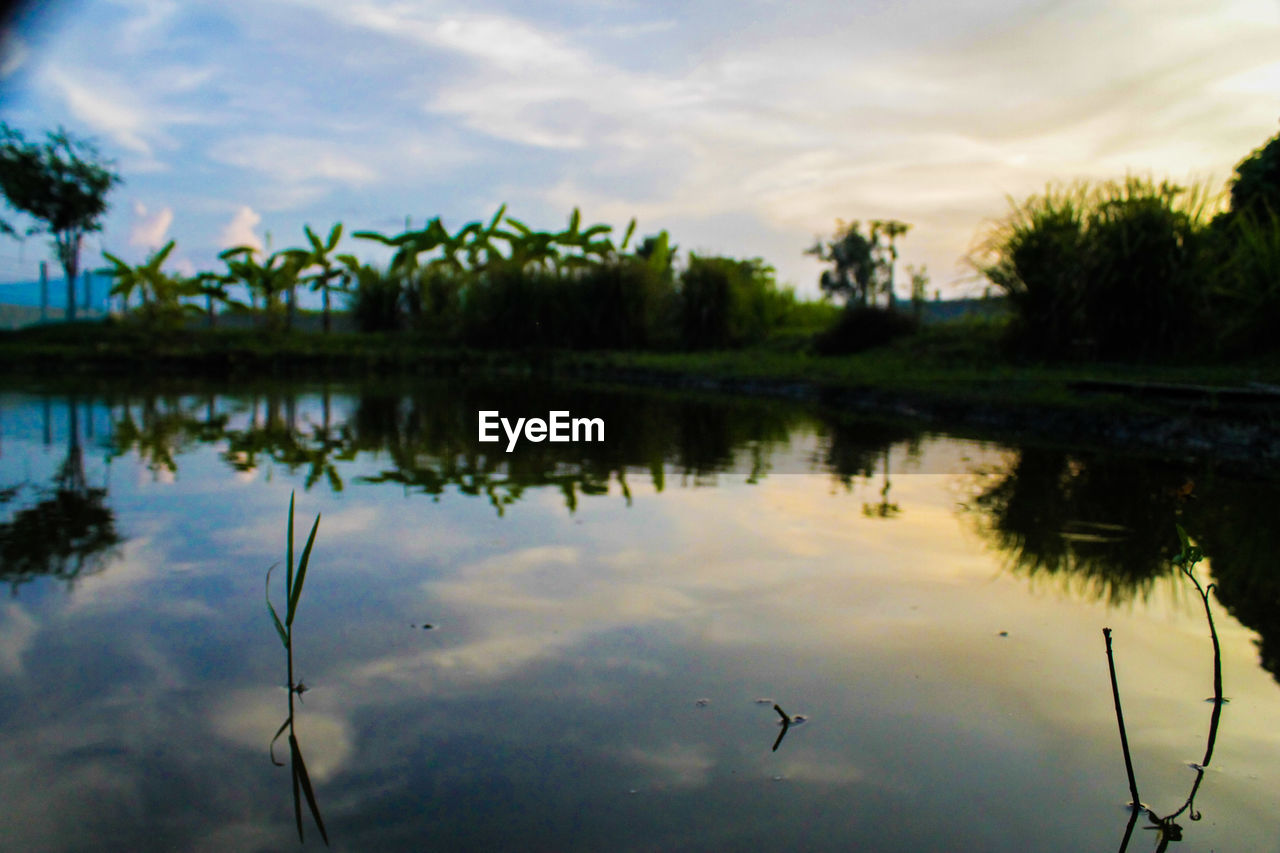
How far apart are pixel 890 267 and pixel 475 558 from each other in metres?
28.5

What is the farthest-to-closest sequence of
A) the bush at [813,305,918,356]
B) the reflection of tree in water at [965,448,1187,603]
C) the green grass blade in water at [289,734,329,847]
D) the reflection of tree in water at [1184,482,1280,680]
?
the bush at [813,305,918,356] < the reflection of tree in water at [965,448,1187,603] < the reflection of tree in water at [1184,482,1280,680] < the green grass blade in water at [289,734,329,847]

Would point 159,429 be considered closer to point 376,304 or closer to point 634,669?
point 634,669

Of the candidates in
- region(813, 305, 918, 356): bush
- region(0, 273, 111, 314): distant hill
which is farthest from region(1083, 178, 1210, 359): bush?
region(0, 273, 111, 314): distant hill

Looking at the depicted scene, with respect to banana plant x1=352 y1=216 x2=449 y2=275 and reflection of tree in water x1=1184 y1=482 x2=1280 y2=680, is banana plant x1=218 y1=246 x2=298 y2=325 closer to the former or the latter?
banana plant x1=352 y1=216 x2=449 y2=275

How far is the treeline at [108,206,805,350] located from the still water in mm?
16548

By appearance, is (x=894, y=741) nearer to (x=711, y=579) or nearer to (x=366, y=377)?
(x=711, y=579)

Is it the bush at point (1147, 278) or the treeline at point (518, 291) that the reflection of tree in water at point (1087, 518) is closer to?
the bush at point (1147, 278)

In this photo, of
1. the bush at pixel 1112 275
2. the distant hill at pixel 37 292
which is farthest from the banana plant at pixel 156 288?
the distant hill at pixel 37 292

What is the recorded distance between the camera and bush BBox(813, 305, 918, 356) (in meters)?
15.6

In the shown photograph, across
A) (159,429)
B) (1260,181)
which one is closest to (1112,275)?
(1260,181)

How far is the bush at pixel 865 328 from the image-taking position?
51.1ft

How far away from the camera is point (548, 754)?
181 centimetres

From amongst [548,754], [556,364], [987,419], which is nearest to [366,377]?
[556,364]

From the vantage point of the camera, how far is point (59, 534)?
363 cm
